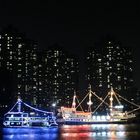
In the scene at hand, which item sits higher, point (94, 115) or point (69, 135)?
point (94, 115)

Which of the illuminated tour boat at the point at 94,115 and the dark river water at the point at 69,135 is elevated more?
the illuminated tour boat at the point at 94,115

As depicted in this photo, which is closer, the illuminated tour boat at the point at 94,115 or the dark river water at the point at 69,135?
the dark river water at the point at 69,135

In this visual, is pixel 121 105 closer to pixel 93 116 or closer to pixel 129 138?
pixel 93 116

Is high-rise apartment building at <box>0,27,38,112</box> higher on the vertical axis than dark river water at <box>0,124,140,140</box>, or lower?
higher

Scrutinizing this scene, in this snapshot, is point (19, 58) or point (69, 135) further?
point (19, 58)

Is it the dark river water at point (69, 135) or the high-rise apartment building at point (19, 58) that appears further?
the high-rise apartment building at point (19, 58)

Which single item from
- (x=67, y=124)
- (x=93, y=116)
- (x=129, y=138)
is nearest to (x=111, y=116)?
(x=93, y=116)

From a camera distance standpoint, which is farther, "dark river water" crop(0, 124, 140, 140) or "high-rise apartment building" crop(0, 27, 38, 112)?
"high-rise apartment building" crop(0, 27, 38, 112)

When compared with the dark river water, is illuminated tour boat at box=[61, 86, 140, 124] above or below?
above

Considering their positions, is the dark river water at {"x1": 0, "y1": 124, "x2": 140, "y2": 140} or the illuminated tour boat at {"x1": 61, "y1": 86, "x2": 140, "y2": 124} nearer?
the dark river water at {"x1": 0, "y1": 124, "x2": 140, "y2": 140}

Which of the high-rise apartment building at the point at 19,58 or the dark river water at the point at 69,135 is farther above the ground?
the high-rise apartment building at the point at 19,58

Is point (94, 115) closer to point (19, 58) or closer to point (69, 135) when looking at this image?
point (19, 58)

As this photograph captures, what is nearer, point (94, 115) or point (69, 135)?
point (69, 135)

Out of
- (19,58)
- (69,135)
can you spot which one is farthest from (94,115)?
(69,135)
